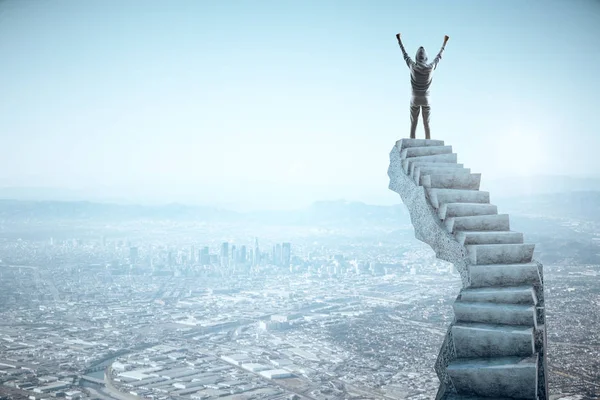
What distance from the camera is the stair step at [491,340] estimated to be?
450 centimetres

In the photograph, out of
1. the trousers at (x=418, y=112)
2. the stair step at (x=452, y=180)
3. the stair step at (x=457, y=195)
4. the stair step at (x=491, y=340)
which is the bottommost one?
the stair step at (x=491, y=340)

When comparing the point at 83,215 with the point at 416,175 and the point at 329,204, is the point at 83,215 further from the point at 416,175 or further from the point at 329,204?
the point at 416,175

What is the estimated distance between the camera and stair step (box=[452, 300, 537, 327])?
15.4 ft

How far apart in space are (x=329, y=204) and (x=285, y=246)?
23.6 meters

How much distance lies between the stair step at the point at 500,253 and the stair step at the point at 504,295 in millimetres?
334

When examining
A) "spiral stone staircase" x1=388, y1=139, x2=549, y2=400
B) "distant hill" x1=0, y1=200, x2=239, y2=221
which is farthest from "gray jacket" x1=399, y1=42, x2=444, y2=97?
"distant hill" x1=0, y1=200, x2=239, y2=221

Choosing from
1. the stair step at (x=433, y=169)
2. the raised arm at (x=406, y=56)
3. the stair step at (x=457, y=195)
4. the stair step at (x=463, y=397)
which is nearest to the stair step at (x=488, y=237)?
the stair step at (x=457, y=195)

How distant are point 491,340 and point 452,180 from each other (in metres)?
2.44

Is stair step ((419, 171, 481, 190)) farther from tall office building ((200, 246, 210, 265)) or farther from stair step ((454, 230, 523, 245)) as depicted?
tall office building ((200, 246, 210, 265))

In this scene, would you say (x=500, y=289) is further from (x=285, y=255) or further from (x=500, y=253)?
(x=285, y=255)

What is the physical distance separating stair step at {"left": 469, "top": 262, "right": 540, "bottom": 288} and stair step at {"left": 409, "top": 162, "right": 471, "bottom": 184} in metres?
1.70

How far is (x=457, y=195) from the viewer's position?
6.24m

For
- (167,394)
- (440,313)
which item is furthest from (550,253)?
(167,394)

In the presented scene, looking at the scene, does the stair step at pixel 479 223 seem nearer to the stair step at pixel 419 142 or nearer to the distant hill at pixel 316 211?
the stair step at pixel 419 142
